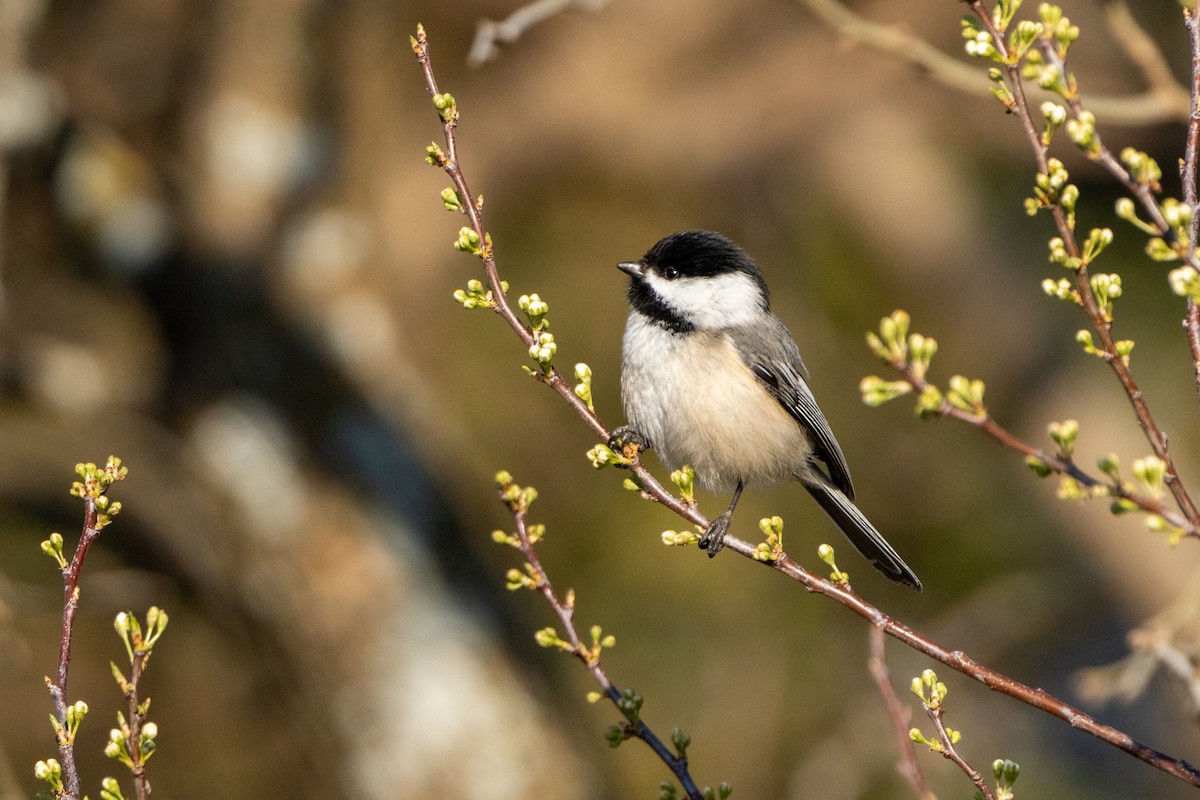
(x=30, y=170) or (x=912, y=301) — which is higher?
(x=30, y=170)

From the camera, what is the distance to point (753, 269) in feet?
13.1

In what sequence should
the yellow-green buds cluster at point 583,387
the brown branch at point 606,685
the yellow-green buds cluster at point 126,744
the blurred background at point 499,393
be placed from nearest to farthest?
the yellow-green buds cluster at point 126,744 → the brown branch at point 606,685 → the yellow-green buds cluster at point 583,387 → the blurred background at point 499,393

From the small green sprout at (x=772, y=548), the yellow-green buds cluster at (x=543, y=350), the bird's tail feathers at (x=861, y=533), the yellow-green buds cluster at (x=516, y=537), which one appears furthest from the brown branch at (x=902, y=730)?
the bird's tail feathers at (x=861, y=533)

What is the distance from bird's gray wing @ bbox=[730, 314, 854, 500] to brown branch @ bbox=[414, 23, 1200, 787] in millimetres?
1322

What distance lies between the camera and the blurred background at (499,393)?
4.77 metres

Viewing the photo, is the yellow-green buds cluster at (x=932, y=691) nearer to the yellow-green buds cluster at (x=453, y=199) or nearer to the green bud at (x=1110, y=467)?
the green bud at (x=1110, y=467)

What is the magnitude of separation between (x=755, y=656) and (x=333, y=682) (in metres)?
4.18

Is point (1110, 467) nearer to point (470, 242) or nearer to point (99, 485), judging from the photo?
point (470, 242)

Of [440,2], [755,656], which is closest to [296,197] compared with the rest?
[440,2]

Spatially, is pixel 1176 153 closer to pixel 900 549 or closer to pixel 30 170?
pixel 900 549

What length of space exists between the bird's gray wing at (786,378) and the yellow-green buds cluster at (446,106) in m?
1.80

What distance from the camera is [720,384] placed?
3705 mm

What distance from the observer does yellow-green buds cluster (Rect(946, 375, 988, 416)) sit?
5.29 ft

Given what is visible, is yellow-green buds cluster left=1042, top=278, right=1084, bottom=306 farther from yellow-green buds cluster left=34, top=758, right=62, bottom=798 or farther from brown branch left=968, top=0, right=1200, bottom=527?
yellow-green buds cluster left=34, top=758, right=62, bottom=798
